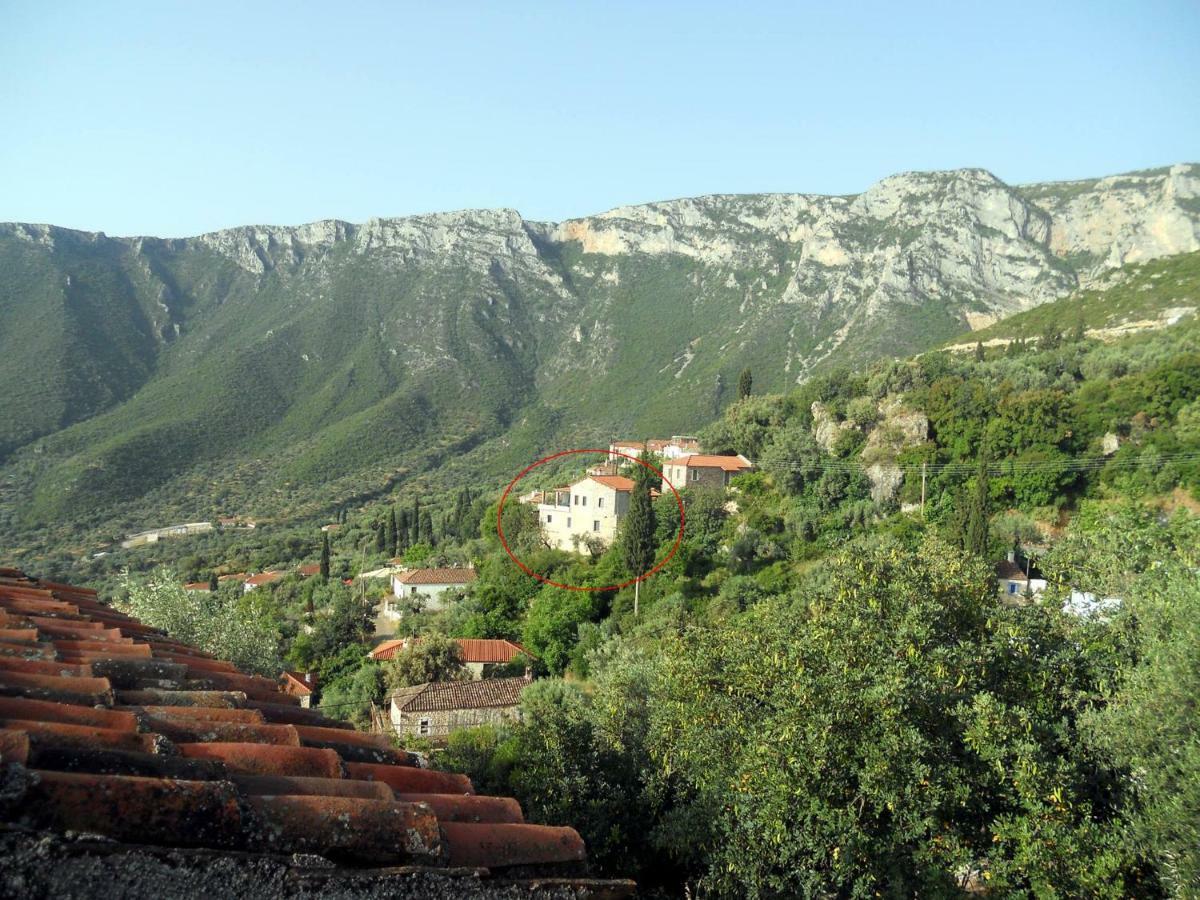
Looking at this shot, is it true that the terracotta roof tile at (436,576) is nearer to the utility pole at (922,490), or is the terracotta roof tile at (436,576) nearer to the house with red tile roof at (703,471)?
the house with red tile roof at (703,471)

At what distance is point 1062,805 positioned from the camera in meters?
7.63

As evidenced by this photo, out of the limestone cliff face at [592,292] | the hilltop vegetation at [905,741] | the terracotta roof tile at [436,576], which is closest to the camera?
the hilltop vegetation at [905,741]

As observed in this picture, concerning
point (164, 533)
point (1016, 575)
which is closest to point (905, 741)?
point (1016, 575)

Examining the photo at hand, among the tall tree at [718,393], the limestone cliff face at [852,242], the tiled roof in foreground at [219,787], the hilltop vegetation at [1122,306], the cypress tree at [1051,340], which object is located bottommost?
the tall tree at [718,393]

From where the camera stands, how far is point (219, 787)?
2660mm

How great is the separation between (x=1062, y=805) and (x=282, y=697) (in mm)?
7250

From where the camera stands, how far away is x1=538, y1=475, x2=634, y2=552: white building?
138 ft

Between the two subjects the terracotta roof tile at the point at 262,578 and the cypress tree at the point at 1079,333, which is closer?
the cypress tree at the point at 1079,333

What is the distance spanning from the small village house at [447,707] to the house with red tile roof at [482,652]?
4020mm

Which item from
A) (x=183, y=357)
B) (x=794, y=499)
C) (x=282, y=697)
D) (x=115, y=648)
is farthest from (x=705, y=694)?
(x=183, y=357)

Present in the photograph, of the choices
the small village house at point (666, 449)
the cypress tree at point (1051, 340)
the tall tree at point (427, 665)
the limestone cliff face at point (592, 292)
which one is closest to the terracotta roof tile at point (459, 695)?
the tall tree at point (427, 665)

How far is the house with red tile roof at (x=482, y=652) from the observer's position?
30859mm

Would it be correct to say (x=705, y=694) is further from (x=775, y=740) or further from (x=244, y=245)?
(x=244, y=245)

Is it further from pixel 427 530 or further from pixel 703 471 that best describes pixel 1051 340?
pixel 427 530
